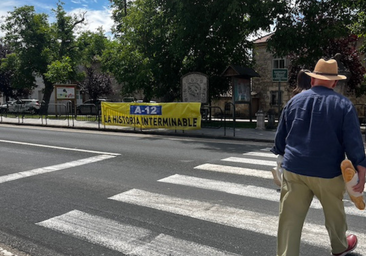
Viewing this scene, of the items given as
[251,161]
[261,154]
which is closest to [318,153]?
[251,161]

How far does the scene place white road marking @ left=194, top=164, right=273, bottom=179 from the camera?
7.30m

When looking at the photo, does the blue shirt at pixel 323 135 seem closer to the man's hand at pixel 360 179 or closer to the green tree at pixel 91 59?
the man's hand at pixel 360 179

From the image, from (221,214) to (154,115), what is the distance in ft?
39.7

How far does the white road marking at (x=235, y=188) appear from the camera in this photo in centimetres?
540

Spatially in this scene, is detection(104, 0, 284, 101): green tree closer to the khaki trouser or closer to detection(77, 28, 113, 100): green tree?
detection(77, 28, 113, 100): green tree

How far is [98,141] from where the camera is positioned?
13203 millimetres

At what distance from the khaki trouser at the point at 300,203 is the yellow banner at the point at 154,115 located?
12.4 m

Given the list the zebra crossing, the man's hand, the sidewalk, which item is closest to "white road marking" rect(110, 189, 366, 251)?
the zebra crossing

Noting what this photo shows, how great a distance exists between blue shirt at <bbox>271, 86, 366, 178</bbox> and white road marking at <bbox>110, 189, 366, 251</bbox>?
1388 mm

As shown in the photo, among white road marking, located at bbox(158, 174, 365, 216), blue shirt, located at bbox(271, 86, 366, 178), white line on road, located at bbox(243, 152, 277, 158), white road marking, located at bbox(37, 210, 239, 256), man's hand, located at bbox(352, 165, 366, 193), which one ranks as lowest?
white road marking, located at bbox(37, 210, 239, 256)

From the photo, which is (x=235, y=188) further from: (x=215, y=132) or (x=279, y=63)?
(x=279, y=63)

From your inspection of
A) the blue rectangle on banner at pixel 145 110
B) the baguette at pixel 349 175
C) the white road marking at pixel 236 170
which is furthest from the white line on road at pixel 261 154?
the blue rectangle on banner at pixel 145 110

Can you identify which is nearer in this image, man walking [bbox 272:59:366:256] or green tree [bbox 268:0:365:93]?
man walking [bbox 272:59:366:256]

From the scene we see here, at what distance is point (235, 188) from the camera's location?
20.7 feet
